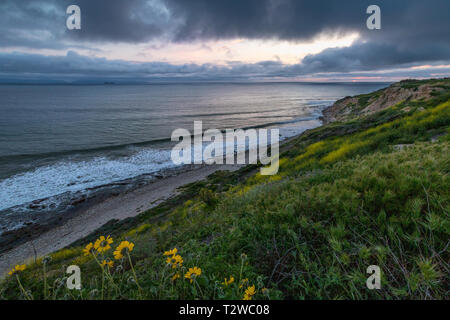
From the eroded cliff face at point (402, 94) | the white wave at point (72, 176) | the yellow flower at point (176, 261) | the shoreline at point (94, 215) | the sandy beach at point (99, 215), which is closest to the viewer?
the yellow flower at point (176, 261)

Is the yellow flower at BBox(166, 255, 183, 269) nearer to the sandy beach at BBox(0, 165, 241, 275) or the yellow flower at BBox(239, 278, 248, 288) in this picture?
the yellow flower at BBox(239, 278, 248, 288)

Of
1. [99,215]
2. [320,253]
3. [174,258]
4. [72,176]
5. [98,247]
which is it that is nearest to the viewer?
[98,247]

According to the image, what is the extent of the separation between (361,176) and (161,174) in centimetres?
2143

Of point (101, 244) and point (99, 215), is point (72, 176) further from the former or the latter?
point (101, 244)

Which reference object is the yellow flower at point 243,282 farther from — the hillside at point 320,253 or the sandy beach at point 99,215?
the sandy beach at point 99,215

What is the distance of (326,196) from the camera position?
3250 mm

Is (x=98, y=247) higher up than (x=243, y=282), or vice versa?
(x=98, y=247)

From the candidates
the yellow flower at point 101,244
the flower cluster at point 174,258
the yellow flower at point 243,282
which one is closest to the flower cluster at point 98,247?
the yellow flower at point 101,244

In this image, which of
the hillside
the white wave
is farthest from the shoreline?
the hillside

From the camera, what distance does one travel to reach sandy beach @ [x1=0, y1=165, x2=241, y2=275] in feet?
39.8

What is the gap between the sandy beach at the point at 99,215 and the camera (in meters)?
12.1

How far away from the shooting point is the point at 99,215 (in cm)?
1566

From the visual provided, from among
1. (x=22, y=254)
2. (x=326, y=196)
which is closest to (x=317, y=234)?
(x=326, y=196)

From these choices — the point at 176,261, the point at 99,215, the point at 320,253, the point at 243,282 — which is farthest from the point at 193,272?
the point at 99,215
